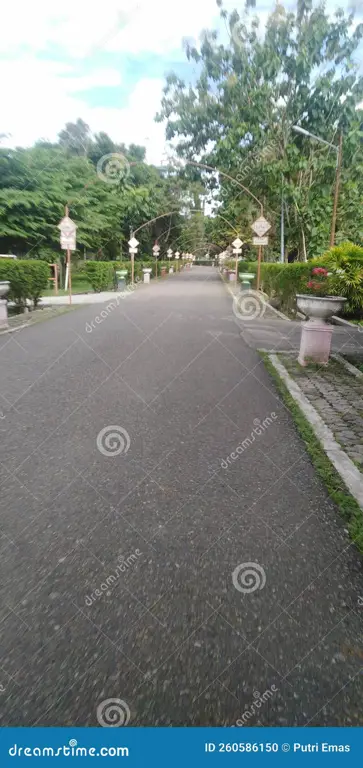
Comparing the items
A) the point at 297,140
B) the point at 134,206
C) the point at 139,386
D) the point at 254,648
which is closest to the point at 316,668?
the point at 254,648

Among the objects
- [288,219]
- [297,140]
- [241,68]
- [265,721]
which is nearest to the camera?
[265,721]

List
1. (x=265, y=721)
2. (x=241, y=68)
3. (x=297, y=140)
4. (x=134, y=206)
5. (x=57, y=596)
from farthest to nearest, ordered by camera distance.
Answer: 1. (x=134, y=206)
2. (x=297, y=140)
3. (x=241, y=68)
4. (x=57, y=596)
5. (x=265, y=721)

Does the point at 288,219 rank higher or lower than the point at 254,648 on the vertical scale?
higher

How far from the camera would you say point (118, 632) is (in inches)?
90.1

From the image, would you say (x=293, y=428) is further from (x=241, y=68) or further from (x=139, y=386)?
(x=241, y=68)

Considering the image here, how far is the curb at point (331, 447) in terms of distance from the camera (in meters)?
3.78

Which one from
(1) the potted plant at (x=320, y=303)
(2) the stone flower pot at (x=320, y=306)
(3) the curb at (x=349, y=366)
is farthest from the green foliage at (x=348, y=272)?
(2) the stone flower pot at (x=320, y=306)

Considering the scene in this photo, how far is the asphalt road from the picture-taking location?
78.0 inches

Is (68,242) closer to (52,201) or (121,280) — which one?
(52,201)

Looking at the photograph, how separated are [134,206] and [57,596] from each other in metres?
42.5

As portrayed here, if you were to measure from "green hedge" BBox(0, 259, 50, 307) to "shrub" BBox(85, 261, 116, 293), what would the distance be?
11.3m

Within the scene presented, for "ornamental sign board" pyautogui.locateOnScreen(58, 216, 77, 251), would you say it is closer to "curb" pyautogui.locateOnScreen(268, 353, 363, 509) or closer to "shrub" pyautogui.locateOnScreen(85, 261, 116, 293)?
"shrub" pyautogui.locateOnScreen(85, 261, 116, 293)

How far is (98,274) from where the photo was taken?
93.7 ft

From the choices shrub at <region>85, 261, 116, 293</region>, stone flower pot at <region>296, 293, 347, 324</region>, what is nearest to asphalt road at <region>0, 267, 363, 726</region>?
stone flower pot at <region>296, 293, 347, 324</region>
